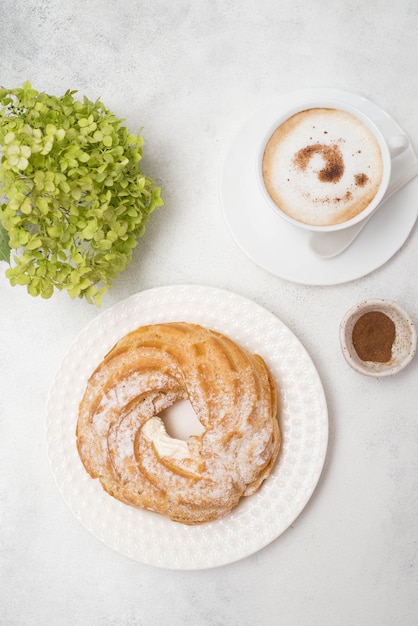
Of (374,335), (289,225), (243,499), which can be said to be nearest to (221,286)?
(289,225)

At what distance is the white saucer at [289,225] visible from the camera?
5.01ft

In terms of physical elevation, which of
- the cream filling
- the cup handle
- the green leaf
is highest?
the cup handle

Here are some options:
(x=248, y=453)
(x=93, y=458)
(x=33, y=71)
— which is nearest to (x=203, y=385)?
(x=248, y=453)

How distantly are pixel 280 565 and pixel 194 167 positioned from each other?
1061 mm

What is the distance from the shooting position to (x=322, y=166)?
140cm

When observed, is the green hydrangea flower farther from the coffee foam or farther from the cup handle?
the cup handle

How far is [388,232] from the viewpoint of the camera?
153 centimetres

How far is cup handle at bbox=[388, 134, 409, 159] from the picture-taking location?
4.50 ft

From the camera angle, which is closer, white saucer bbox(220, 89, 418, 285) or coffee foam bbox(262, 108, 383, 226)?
coffee foam bbox(262, 108, 383, 226)

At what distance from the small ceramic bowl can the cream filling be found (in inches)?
17.7

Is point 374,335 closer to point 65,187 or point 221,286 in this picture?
point 221,286

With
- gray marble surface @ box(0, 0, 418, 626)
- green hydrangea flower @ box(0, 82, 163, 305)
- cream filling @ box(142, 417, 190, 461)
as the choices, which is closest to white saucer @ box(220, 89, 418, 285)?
gray marble surface @ box(0, 0, 418, 626)

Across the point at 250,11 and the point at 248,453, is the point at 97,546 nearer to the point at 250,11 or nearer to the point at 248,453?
the point at 248,453

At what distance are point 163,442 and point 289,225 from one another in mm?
A: 608
